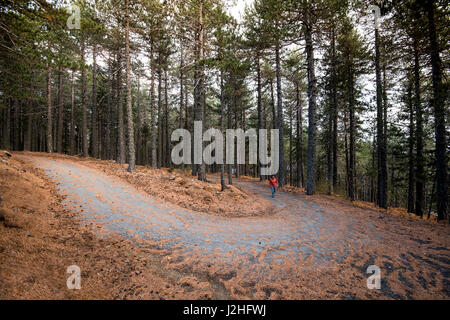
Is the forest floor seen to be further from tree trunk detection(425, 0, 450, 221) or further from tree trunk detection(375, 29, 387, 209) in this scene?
tree trunk detection(375, 29, 387, 209)

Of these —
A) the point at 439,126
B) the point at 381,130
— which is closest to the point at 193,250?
the point at 439,126

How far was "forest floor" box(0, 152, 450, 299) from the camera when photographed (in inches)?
114

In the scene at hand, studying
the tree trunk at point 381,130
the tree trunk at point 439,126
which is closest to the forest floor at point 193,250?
the tree trunk at point 439,126

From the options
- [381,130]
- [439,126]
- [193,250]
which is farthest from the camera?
[381,130]

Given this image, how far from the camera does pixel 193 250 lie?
4312 mm

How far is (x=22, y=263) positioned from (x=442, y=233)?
39.3 ft

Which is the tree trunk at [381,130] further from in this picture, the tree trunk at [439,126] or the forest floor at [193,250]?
the forest floor at [193,250]

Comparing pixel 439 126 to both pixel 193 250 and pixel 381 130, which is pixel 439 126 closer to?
pixel 381 130

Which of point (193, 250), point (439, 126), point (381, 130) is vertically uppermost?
point (381, 130)

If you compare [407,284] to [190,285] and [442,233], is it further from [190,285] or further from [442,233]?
[442,233]

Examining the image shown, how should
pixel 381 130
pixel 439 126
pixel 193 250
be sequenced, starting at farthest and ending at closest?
pixel 381 130 → pixel 439 126 → pixel 193 250

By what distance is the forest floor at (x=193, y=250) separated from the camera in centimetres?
290

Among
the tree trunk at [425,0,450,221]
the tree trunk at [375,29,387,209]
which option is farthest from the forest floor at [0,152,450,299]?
the tree trunk at [375,29,387,209]
